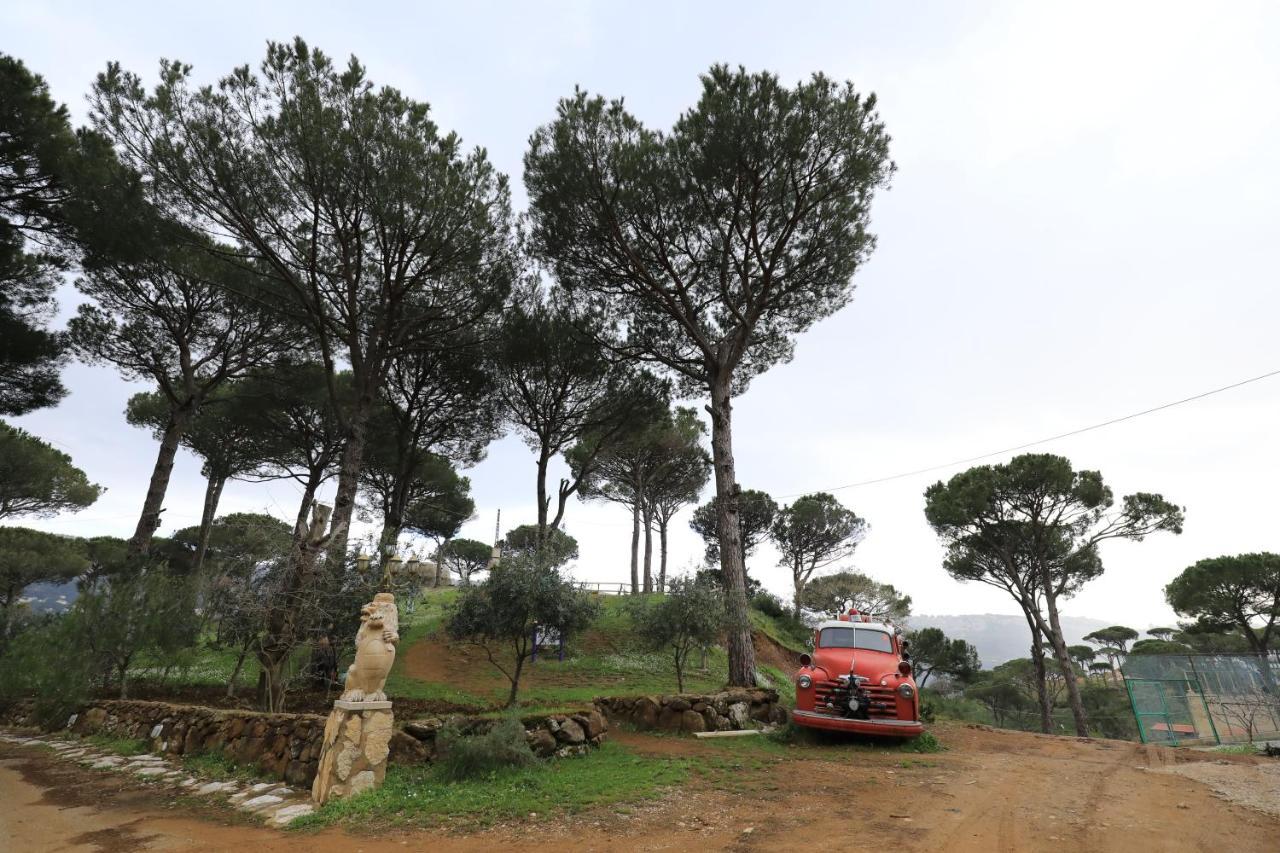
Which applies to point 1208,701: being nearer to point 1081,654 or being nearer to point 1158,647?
point 1158,647

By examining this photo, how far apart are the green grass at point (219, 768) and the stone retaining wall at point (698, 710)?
521cm

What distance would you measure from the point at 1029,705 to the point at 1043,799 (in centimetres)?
4730

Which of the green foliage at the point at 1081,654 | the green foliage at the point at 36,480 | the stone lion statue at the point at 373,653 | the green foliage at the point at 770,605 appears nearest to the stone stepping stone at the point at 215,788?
the stone lion statue at the point at 373,653

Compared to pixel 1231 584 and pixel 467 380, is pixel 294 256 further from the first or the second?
pixel 1231 584

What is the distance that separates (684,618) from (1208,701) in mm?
10604

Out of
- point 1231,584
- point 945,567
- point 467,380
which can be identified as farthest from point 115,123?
point 1231,584

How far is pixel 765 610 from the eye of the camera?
31.6 metres

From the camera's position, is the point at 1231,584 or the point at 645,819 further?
the point at 1231,584

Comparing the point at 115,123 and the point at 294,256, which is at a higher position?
the point at 115,123

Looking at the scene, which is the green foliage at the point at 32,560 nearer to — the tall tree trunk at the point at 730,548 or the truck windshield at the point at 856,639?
the tall tree trunk at the point at 730,548

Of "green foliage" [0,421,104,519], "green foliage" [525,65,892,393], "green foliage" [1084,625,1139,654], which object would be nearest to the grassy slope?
"green foliage" [525,65,892,393]

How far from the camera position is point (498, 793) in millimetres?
6309

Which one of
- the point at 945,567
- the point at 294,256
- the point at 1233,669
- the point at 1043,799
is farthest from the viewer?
the point at 945,567

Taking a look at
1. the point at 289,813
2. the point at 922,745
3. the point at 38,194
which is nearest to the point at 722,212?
the point at 922,745
